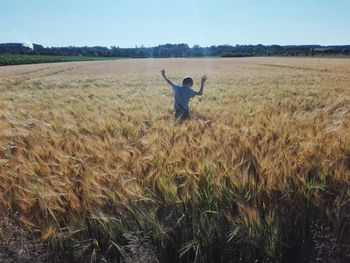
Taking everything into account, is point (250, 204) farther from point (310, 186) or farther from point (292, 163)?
point (292, 163)

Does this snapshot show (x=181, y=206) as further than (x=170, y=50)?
No

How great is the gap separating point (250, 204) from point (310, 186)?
1.25ft

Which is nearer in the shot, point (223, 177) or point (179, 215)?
point (179, 215)

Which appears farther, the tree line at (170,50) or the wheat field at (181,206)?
the tree line at (170,50)

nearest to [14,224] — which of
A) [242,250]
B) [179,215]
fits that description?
[179,215]

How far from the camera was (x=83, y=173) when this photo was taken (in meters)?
2.61

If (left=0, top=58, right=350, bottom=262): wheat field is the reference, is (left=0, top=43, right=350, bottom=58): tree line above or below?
below

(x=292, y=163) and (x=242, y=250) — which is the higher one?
(x=292, y=163)

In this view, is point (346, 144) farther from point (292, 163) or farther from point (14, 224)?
point (14, 224)

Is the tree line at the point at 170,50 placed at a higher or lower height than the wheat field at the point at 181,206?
lower

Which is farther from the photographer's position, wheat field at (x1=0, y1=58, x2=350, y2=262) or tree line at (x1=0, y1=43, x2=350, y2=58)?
tree line at (x1=0, y1=43, x2=350, y2=58)

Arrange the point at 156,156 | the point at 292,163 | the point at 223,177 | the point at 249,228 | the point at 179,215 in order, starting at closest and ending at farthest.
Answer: the point at 249,228
the point at 179,215
the point at 223,177
the point at 292,163
the point at 156,156

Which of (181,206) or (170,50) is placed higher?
(181,206)

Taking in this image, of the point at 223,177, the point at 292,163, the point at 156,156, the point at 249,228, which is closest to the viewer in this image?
the point at 249,228
